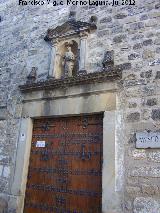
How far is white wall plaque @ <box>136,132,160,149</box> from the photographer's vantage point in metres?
3.26

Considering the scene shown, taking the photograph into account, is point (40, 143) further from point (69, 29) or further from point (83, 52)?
point (69, 29)

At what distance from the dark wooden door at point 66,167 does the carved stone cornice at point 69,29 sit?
1.49 metres

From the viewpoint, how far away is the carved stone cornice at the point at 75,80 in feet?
12.4

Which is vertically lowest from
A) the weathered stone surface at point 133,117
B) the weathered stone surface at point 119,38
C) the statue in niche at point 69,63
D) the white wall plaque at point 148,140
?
→ the white wall plaque at point 148,140

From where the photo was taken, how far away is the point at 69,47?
455 centimetres

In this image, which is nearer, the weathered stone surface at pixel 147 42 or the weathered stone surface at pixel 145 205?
the weathered stone surface at pixel 145 205

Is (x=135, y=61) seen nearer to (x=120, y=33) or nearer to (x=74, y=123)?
(x=120, y=33)

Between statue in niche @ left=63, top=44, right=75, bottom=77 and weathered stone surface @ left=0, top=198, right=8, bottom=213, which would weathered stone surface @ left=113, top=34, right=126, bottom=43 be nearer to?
statue in niche @ left=63, top=44, right=75, bottom=77

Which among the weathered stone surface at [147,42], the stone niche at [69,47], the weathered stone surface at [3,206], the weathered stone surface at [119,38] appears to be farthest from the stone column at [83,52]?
the weathered stone surface at [3,206]

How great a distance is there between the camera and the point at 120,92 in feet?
12.2

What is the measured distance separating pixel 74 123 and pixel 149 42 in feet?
5.46

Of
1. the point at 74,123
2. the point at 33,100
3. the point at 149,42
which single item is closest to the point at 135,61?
the point at 149,42

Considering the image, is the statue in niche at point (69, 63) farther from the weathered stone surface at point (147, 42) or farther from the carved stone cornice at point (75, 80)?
the weathered stone surface at point (147, 42)

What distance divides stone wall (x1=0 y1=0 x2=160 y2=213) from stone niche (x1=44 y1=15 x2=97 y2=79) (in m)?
0.13
